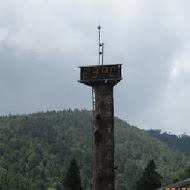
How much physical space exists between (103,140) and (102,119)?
3.73ft

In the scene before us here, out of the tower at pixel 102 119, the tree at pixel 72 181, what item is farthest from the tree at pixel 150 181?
the tower at pixel 102 119

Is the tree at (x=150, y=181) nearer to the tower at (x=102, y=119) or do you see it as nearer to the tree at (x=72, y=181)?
the tree at (x=72, y=181)

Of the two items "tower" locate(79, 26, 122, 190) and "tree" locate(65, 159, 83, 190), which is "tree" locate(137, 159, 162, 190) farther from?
"tower" locate(79, 26, 122, 190)

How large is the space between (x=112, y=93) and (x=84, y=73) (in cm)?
191

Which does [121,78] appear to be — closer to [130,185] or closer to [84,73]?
[84,73]

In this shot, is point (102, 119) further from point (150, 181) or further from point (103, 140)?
point (150, 181)

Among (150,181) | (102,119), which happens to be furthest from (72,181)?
(102,119)

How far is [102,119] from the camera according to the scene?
99.1 feet

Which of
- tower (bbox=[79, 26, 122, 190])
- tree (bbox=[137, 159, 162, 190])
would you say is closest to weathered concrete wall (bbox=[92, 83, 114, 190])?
tower (bbox=[79, 26, 122, 190])

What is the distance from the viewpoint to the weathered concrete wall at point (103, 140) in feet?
97.2

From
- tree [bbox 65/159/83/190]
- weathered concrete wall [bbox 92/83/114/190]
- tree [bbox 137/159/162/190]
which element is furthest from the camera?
tree [bbox 137/159/162/190]

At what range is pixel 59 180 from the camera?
197625 millimetres

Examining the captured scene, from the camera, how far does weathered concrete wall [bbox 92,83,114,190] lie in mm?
29625

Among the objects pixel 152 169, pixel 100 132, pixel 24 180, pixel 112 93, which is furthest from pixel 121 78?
pixel 24 180
